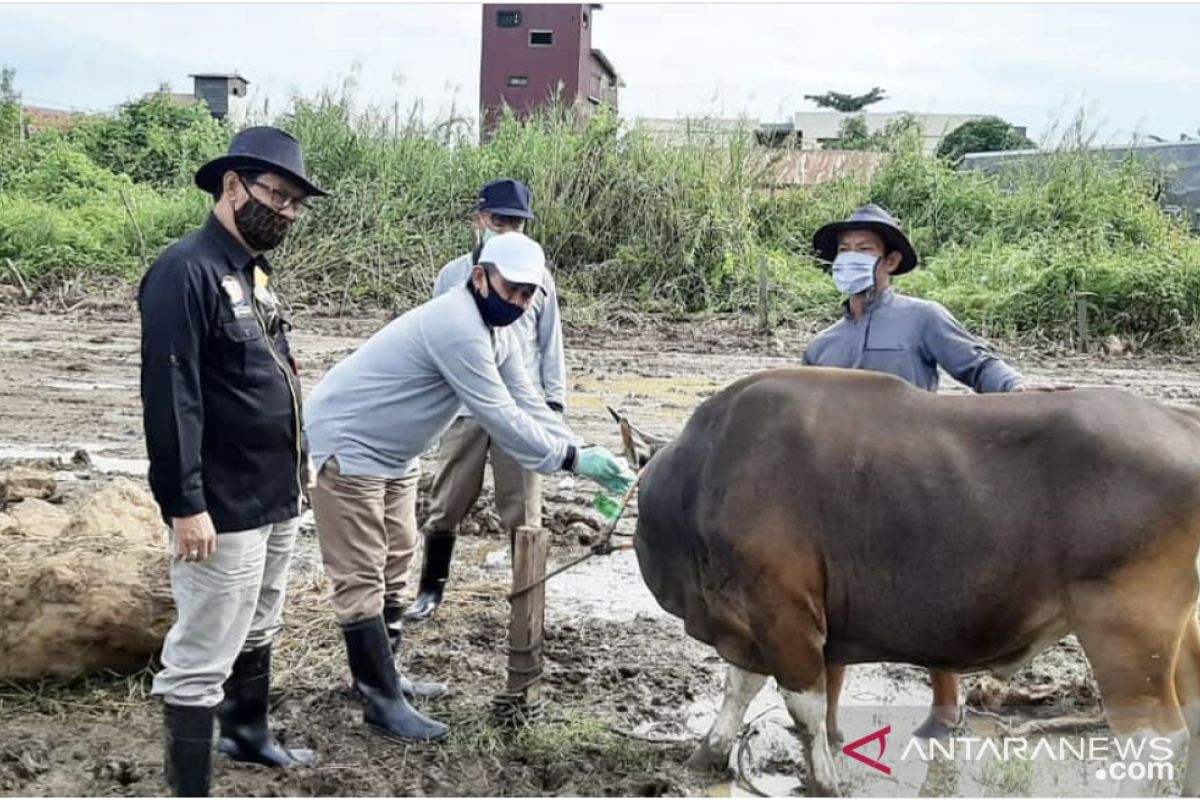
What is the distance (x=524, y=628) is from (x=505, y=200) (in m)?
2.42

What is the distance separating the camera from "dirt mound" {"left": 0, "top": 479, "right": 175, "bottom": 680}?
198 inches

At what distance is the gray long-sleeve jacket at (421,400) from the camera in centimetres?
464

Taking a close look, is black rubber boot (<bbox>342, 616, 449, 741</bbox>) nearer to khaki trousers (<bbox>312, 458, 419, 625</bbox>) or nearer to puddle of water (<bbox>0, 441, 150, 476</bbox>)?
khaki trousers (<bbox>312, 458, 419, 625</bbox>)

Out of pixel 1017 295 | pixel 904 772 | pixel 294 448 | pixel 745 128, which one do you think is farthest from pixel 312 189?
pixel 745 128

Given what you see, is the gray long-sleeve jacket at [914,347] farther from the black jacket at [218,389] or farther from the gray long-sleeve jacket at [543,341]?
the black jacket at [218,389]

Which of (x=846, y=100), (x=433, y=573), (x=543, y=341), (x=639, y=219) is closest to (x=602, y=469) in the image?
(x=543, y=341)

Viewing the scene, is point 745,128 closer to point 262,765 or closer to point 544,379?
point 544,379

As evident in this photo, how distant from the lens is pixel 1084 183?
1895cm

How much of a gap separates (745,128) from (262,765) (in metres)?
17.1

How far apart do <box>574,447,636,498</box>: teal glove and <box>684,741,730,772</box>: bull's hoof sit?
1.00 meters

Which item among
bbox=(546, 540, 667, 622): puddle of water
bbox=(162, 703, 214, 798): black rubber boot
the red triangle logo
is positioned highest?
bbox=(162, 703, 214, 798): black rubber boot

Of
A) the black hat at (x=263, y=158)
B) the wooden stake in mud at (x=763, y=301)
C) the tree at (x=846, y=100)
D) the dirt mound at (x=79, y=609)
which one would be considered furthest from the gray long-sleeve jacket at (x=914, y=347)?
the tree at (x=846, y=100)

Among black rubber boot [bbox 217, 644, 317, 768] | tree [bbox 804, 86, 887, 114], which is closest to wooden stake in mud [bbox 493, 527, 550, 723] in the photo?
black rubber boot [bbox 217, 644, 317, 768]

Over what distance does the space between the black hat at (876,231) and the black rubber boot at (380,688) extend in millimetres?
2354
